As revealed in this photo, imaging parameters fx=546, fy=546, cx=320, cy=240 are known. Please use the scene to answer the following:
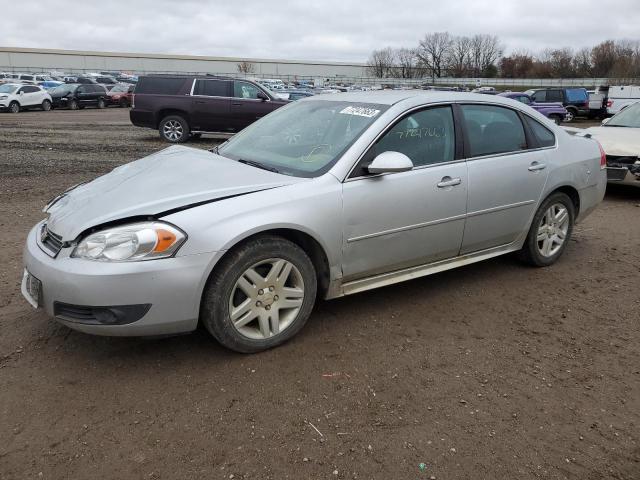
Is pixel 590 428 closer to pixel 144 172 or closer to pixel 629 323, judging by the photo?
pixel 629 323

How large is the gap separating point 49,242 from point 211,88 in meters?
12.2

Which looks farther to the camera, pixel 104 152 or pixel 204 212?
pixel 104 152

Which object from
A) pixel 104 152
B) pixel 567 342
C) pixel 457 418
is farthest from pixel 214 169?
pixel 104 152

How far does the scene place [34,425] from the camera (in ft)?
8.87

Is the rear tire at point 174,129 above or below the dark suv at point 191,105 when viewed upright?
below

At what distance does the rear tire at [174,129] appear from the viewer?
48.0ft

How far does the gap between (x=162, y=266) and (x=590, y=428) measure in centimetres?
238

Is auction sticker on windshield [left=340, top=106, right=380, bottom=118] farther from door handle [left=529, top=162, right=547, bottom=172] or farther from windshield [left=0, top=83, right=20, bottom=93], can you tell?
windshield [left=0, top=83, right=20, bottom=93]

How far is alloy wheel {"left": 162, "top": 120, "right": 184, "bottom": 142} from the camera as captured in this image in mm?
14695

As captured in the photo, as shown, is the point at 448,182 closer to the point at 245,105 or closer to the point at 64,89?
the point at 245,105

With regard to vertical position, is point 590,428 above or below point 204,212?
below

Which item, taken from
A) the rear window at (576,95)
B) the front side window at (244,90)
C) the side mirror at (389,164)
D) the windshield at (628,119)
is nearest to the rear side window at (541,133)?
the side mirror at (389,164)

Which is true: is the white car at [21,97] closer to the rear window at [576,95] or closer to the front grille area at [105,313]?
the rear window at [576,95]

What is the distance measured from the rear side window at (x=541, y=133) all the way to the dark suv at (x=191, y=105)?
10.5 meters
